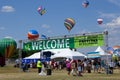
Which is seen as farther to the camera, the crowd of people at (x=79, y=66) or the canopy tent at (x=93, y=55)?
the canopy tent at (x=93, y=55)

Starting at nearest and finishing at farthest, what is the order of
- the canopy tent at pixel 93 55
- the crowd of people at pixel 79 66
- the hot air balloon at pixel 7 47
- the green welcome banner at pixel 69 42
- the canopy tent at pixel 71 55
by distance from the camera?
the crowd of people at pixel 79 66, the green welcome banner at pixel 69 42, the canopy tent at pixel 71 55, the canopy tent at pixel 93 55, the hot air balloon at pixel 7 47

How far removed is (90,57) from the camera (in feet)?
219

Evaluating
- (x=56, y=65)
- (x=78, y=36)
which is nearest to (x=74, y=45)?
(x=78, y=36)

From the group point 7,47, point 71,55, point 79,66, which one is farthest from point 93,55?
point 7,47

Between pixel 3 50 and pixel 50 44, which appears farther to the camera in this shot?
pixel 3 50

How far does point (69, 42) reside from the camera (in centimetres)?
5147

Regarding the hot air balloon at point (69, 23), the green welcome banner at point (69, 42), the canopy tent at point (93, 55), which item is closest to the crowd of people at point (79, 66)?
the green welcome banner at point (69, 42)

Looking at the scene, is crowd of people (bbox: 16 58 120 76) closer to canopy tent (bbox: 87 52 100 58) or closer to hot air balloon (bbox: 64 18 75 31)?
canopy tent (bbox: 87 52 100 58)

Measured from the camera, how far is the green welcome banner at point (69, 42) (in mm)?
48263

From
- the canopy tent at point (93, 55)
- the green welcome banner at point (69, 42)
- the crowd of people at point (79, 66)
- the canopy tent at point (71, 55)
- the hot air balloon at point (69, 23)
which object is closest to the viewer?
the crowd of people at point (79, 66)

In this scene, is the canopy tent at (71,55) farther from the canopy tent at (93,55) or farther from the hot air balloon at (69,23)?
the hot air balloon at (69,23)

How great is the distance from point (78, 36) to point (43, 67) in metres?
10.3

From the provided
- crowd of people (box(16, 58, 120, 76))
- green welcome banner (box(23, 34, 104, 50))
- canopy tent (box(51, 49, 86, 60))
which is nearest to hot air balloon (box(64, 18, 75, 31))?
crowd of people (box(16, 58, 120, 76))

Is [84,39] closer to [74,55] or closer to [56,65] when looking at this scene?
[74,55]
